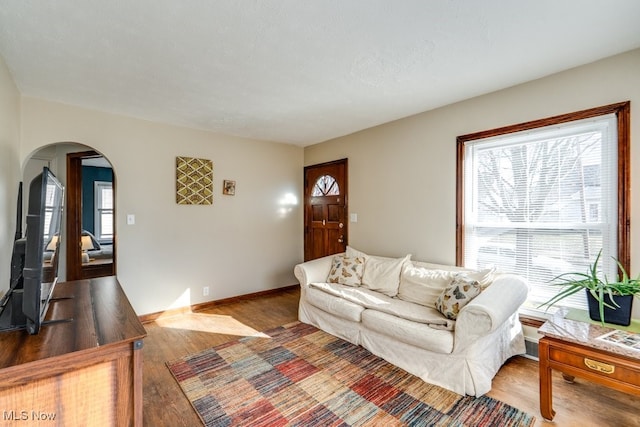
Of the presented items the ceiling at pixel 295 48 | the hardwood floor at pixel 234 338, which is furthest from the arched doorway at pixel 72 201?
the ceiling at pixel 295 48

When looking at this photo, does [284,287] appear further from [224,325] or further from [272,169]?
[272,169]

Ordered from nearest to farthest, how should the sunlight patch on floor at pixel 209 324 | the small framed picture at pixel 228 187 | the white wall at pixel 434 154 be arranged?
1. the white wall at pixel 434 154
2. the sunlight patch on floor at pixel 209 324
3. the small framed picture at pixel 228 187

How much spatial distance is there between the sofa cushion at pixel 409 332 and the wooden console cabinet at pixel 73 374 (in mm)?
1791

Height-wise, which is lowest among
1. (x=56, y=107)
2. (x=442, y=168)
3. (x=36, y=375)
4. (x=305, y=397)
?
(x=305, y=397)

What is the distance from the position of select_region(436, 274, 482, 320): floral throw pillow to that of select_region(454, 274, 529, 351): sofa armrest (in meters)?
0.08

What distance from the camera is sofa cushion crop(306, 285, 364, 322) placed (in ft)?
8.89

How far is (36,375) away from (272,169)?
150 inches

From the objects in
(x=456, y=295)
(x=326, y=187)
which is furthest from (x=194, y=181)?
(x=456, y=295)

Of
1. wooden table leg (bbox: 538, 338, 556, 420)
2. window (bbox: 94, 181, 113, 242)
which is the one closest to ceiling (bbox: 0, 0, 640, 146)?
wooden table leg (bbox: 538, 338, 556, 420)

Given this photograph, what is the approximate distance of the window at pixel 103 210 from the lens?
646 centimetres

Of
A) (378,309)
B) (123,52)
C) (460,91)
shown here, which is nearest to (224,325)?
(378,309)

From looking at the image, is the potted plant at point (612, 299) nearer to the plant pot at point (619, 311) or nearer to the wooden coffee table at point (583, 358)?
the plant pot at point (619, 311)

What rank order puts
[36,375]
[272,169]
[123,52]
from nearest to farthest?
[36,375]
[123,52]
[272,169]

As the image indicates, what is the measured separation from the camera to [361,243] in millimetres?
3994
